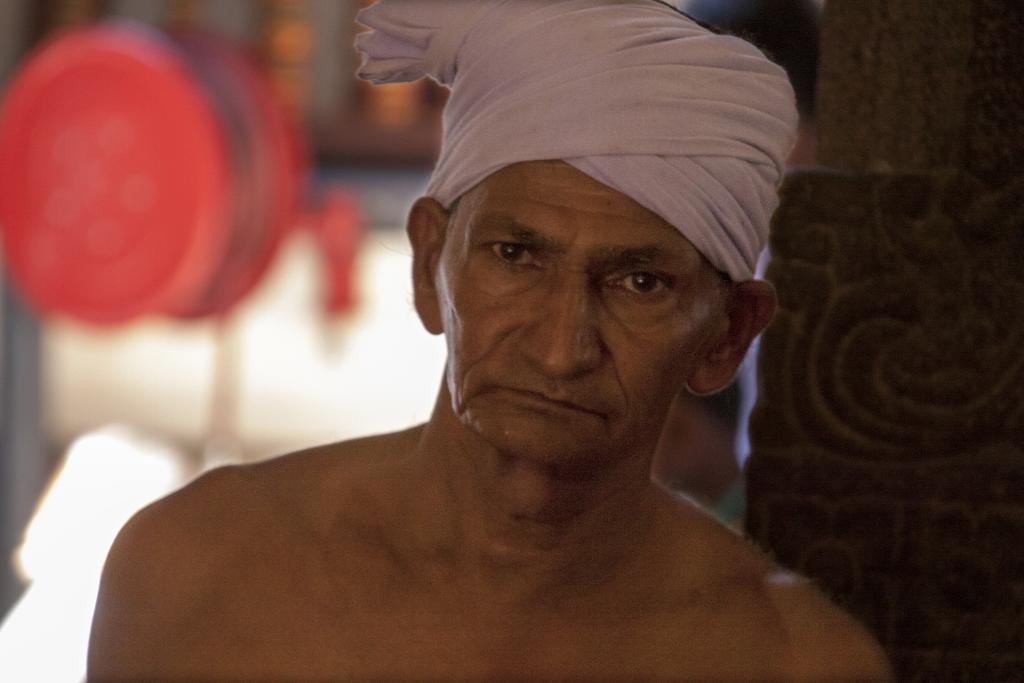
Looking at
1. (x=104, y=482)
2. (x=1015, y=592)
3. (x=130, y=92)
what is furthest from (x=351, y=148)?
(x=1015, y=592)

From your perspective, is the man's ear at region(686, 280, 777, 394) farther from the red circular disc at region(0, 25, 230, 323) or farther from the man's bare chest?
the red circular disc at region(0, 25, 230, 323)

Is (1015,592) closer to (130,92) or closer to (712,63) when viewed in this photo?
(712,63)

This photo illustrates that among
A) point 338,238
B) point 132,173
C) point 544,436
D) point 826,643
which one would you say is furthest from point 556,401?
point 338,238

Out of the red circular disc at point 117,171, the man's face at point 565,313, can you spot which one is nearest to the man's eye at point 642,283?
the man's face at point 565,313

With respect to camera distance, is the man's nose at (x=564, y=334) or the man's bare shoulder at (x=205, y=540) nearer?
the man's nose at (x=564, y=334)

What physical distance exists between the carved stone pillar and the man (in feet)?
0.47

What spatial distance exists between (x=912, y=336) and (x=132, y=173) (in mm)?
1909

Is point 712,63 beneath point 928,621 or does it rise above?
above

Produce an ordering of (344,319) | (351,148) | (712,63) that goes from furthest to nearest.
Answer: (344,319) → (351,148) → (712,63)

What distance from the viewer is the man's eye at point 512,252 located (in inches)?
43.9

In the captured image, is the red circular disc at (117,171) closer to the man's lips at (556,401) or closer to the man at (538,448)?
the man at (538,448)

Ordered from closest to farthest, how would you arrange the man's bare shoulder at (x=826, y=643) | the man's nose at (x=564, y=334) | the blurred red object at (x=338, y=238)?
1. the man's nose at (x=564, y=334)
2. the man's bare shoulder at (x=826, y=643)
3. the blurred red object at (x=338, y=238)

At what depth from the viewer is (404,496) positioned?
1.27 meters

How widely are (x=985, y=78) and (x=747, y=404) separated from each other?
406mm
